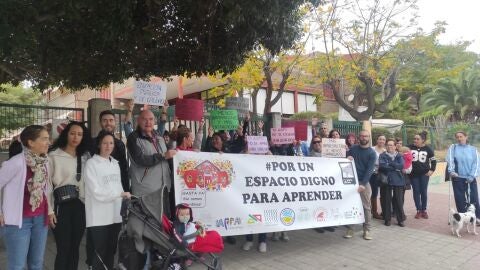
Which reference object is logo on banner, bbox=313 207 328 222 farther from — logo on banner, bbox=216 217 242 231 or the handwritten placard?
logo on banner, bbox=216 217 242 231

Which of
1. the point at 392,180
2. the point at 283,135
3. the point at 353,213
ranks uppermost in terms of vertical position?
the point at 283,135

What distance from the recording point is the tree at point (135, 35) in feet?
14.1

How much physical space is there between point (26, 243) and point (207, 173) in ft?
7.32

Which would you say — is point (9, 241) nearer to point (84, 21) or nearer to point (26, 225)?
point (26, 225)

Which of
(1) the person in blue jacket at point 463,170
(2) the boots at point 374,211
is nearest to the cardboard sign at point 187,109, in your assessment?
(2) the boots at point 374,211

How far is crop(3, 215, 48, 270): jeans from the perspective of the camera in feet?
11.5

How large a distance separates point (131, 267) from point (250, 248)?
2.36 meters

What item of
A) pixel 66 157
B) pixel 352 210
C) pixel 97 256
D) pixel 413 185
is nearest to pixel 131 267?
pixel 97 256

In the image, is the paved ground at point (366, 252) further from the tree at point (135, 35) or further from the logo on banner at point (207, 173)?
the tree at point (135, 35)

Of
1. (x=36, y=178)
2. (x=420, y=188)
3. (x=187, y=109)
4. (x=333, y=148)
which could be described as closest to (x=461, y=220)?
(x=420, y=188)

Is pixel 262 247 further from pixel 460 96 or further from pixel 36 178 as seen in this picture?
pixel 460 96

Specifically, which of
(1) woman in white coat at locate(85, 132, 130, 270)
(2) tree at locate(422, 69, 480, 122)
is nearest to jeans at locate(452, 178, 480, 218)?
(1) woman in white coat at locate(85, 132, 130, 270)

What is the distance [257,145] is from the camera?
5.96m

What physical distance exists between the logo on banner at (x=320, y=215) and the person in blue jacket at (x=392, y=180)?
2052 millimetres
